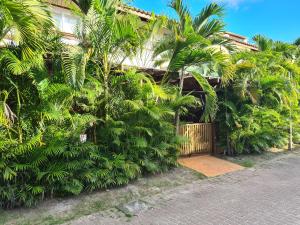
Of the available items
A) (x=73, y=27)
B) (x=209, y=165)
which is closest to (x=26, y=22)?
(x=73, y=27)

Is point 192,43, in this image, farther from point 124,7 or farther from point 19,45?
point 19,45

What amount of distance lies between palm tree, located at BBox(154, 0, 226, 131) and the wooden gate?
0.94m

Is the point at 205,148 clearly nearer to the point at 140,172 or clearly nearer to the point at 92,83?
the point at 140,172

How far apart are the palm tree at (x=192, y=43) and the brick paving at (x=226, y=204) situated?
2448mm

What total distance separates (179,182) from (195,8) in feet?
18.0

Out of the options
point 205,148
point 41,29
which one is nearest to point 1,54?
point 41,29

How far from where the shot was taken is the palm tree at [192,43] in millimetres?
8117

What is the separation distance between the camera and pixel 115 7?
705 centimetres

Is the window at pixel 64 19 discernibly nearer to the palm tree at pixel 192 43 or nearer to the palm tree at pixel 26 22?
the palm tree at pixel 192 43

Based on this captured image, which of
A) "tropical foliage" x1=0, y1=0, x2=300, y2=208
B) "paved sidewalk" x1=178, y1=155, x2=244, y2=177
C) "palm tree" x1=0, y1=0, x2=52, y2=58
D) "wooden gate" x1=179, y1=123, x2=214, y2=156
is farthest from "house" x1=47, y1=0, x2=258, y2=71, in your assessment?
"paved sidewalk" x1=178, y1=155, x2=244, y2=177

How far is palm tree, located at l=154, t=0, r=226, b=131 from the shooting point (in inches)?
320

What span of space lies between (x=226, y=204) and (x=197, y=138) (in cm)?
438

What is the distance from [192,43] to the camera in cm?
814

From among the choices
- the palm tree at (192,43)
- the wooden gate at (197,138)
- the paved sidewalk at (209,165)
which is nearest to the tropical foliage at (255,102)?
the wooden gate at (197,138)
